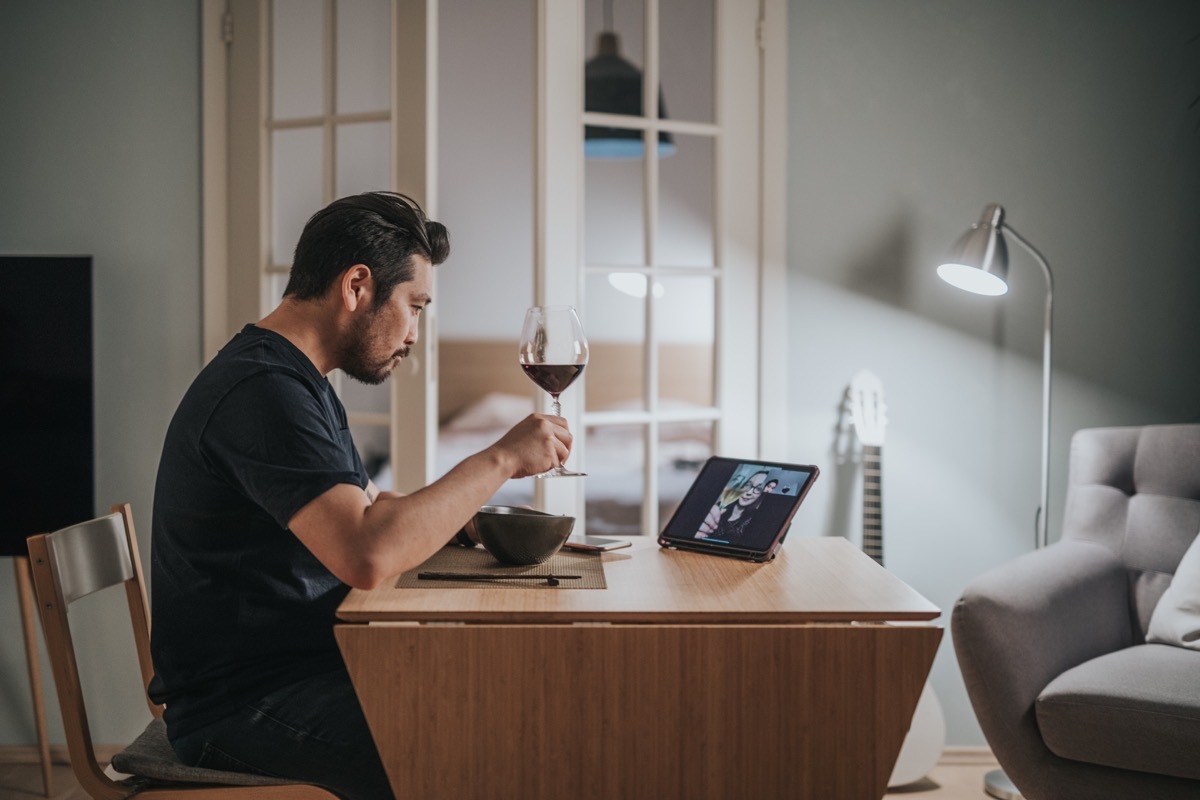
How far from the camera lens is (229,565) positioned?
1364mm

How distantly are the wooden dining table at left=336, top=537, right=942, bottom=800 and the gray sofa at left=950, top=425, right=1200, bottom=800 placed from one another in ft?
2.89

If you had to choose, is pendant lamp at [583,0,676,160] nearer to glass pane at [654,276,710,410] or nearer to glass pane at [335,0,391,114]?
glass pane at [654,276,710,410]

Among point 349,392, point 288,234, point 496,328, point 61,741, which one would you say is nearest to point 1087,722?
point 349,392

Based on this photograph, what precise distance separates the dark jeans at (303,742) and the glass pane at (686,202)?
1.79m

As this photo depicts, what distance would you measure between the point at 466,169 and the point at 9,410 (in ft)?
9.96

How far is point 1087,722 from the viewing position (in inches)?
76.5

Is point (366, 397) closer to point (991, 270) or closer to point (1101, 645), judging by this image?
point (991, 270)

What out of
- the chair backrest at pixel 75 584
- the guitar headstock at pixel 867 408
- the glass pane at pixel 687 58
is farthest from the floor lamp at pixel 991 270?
the chair backrest at pixel 75 584

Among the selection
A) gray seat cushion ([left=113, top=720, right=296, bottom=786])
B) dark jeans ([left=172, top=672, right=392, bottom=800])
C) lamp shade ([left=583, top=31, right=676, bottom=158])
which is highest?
lamp shade ([left=583, top=31, right=676, bottom=158])

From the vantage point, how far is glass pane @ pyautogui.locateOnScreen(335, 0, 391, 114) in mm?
2787

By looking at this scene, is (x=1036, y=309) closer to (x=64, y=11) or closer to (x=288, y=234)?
(x=288, y=234)

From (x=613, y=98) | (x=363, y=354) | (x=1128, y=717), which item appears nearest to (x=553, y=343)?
(x=363, y=354)

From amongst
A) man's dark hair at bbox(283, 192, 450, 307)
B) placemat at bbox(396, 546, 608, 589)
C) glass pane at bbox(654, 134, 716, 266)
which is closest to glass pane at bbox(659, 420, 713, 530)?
glass pane at bbox(654, 134, 716, 266)

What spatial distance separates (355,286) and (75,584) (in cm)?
63
